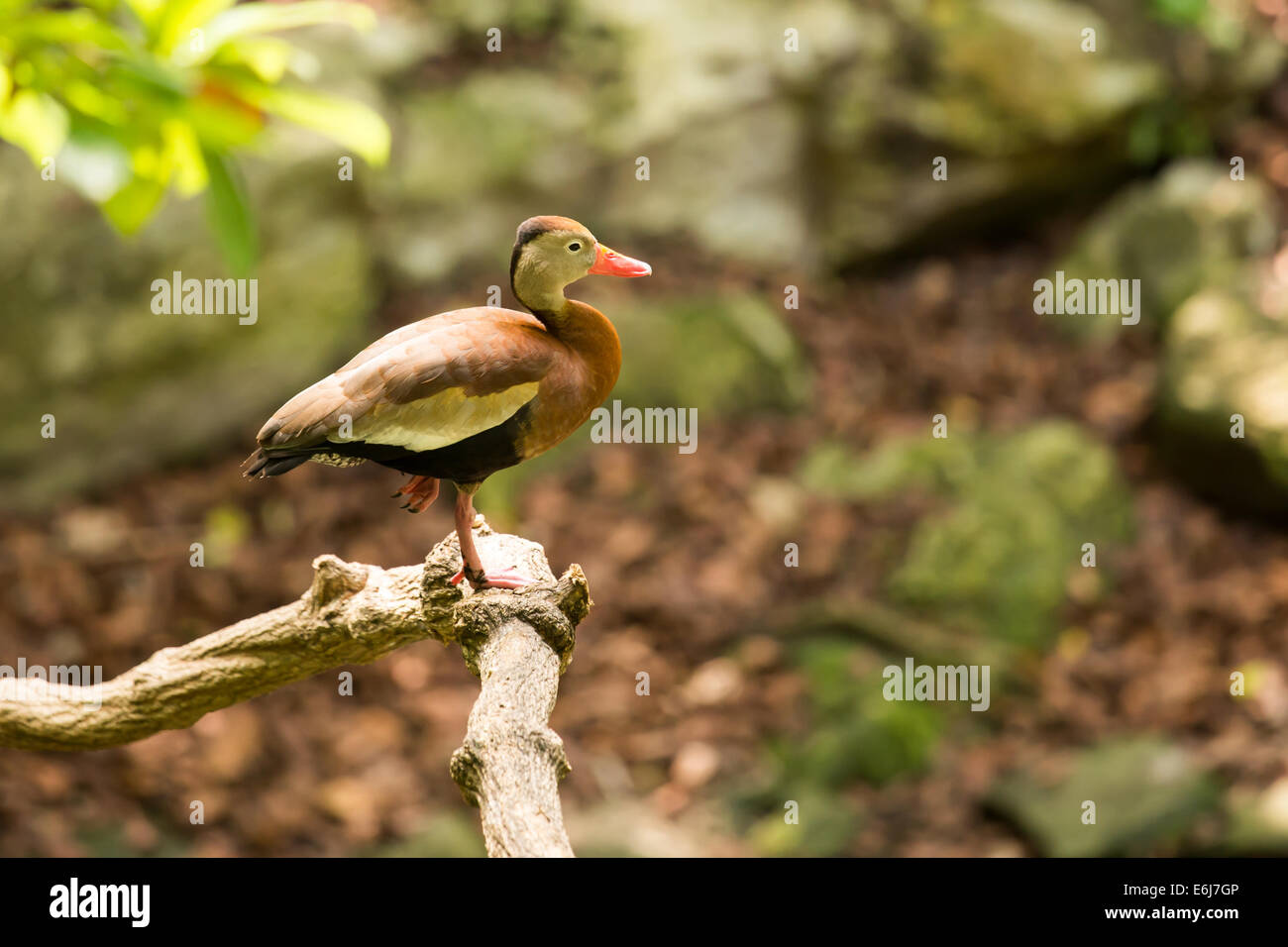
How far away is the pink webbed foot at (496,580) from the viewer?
2.68 meters

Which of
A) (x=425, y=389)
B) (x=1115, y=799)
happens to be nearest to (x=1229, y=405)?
(x=1115, y=799)

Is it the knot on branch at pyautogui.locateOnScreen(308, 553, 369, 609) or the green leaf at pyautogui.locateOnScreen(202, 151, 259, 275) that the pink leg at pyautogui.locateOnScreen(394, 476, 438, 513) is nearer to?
the knot on branch at pyautogui.locateOnScreen(308, 553, 369, 609)

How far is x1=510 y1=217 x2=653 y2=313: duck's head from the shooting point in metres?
2.33

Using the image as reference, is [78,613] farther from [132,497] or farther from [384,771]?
[384,771]

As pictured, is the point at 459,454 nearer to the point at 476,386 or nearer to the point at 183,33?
the point at 476,386

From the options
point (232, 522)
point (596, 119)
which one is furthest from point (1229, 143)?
point (232, 522)

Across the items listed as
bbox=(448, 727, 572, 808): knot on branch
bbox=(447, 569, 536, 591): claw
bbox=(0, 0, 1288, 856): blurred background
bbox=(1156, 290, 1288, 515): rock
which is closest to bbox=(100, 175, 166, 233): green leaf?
bbox=(447, 569, 536, 591): claw

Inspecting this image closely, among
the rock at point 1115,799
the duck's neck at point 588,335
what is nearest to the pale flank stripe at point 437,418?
the duck's neck at point 588,335

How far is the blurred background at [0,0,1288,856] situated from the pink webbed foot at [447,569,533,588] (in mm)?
2726

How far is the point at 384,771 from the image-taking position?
5.52 metres

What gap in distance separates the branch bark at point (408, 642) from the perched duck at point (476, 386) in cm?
31

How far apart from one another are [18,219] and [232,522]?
170cm

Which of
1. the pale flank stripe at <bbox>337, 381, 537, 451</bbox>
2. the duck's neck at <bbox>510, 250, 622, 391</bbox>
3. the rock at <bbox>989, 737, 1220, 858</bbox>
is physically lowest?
the rock at <bbox>989, 737, 1220, 858</bbox>

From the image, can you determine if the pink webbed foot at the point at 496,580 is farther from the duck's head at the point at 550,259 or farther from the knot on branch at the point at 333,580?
the duck's head at the point at 550,259
